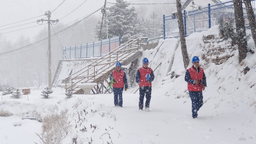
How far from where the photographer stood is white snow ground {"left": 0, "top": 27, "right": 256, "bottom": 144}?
4691mm

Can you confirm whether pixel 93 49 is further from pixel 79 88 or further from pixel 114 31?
pixel 79 88

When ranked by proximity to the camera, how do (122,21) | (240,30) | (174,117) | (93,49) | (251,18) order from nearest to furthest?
(174,117)
(251,18)
(240,30)
(93,49)
(122,21)

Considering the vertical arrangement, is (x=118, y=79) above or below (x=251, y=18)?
below

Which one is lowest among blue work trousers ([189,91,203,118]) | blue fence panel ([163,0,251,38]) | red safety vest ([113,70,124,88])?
blue work trousers ([189,91,203,118])

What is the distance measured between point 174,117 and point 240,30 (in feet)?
13.7

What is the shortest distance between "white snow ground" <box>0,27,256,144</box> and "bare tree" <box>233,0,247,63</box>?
1.13 feet

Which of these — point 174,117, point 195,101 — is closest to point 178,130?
point 195,101

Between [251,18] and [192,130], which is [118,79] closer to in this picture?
[192,130]

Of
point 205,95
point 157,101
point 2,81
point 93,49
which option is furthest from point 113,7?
point 2,81

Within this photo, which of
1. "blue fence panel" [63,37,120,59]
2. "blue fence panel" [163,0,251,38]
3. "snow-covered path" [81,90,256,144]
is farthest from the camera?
"blue fence panel" [63,37,120,59]

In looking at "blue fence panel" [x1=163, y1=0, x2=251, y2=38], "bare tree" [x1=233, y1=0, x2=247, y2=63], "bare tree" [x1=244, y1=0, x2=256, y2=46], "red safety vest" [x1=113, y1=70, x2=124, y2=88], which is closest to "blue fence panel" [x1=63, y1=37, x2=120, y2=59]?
"blue fence panel" [x1=163, y1=0, x2=251, y2=38]

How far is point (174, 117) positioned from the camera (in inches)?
272

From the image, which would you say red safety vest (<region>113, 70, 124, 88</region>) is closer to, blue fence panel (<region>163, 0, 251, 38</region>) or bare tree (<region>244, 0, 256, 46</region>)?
bare tree (<region>244, 0, 256, 46</region>)

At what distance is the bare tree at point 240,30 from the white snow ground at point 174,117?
1.13 ft
